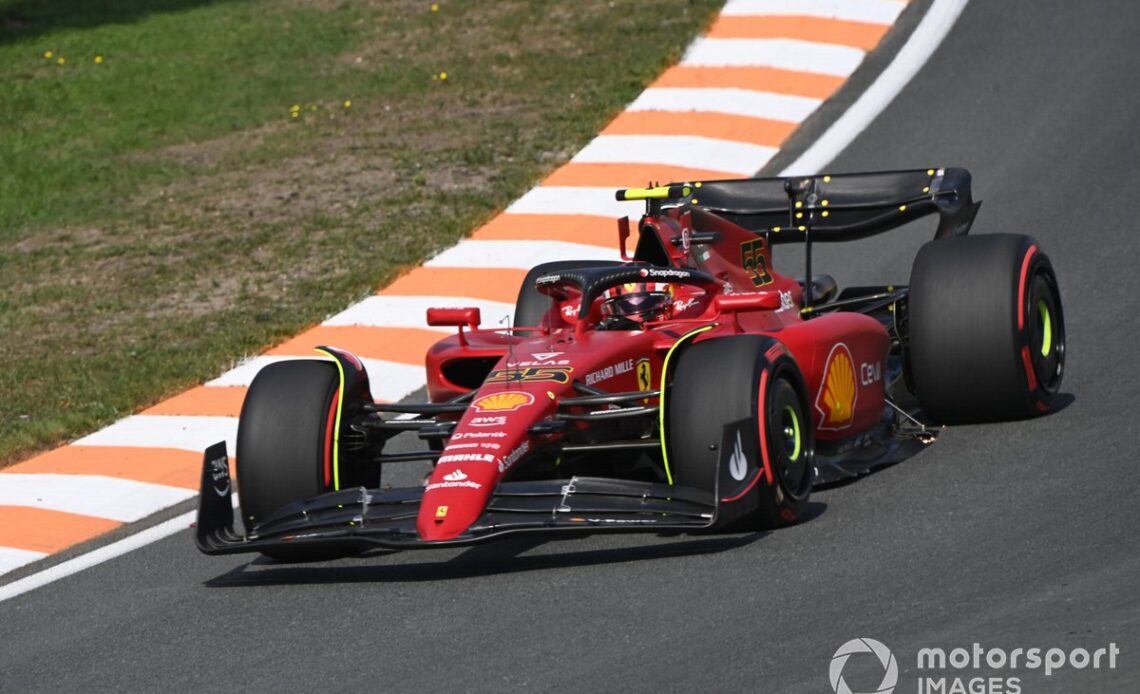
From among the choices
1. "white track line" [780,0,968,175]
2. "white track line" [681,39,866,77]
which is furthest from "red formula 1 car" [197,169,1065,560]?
"white track line" [681,39,866,77]

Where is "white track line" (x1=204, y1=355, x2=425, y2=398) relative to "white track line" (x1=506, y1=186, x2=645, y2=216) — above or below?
below

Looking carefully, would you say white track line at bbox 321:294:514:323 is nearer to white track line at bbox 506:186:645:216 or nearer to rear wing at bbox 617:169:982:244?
white track line at bbox 506:186:645:216

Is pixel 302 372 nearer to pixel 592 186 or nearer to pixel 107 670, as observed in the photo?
pixel 107 670

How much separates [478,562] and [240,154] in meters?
8.24

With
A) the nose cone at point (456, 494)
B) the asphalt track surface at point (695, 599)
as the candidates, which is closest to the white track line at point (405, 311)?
the asphalt track surface at point (695, 599)

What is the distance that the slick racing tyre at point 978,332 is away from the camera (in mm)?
7984

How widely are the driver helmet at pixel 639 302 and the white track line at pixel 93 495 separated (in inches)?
92.9

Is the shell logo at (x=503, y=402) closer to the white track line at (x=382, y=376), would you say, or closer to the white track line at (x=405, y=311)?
the white track line at (x=382, y=376)

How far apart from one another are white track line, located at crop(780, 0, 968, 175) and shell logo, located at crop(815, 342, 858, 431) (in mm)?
5143

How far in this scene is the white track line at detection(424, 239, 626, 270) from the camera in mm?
11781

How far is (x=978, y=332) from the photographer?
8000 mm

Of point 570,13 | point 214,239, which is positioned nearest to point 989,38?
point 570,13

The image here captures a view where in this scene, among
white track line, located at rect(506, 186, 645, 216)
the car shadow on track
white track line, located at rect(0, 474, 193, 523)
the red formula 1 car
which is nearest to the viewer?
the red formula 1 car

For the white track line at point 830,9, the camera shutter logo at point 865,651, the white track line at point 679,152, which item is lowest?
the camera shutter logo at point 865,651
